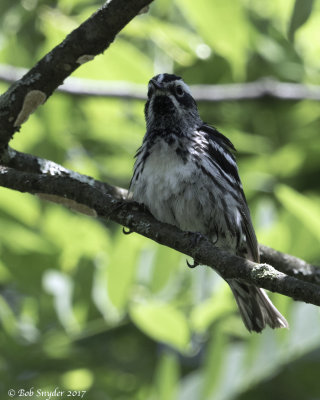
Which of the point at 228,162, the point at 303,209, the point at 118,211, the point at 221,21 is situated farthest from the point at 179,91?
the point at 118,211

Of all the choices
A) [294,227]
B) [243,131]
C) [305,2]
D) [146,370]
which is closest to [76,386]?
[146,370]

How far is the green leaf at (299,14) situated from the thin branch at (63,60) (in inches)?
30.8

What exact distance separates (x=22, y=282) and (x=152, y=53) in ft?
6.76

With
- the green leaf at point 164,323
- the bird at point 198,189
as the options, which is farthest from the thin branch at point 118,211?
the green leaf at point 164,323

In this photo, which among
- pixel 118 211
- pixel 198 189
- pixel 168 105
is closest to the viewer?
pixel 118 211

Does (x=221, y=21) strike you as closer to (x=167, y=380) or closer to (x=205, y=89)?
(x=205, y=89)

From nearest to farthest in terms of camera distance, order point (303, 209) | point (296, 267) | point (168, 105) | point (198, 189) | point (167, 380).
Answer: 1. point (303, 209)
2. point (296, 267)
3. point (167, 380)
4. point (198, 189)
5. point (168, 105)

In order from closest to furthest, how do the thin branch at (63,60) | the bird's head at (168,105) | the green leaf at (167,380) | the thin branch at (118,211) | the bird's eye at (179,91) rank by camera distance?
1. the thin branch at (118,211)
2. the thin branch at (63,60)
3. the green leaf at (167,380)
4. the bird's head at (168,105)
5. the bird's eye at (179,91)

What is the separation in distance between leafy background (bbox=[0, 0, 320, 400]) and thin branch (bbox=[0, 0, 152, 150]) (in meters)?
0.91

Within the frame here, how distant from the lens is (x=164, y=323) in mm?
3971

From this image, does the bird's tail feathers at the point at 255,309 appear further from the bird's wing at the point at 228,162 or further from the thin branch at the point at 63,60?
the thin branch at the point at 63,60

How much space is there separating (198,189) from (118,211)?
3.17ft

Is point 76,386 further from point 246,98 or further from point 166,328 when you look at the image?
point 246,98

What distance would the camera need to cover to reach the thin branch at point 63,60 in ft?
10.9
